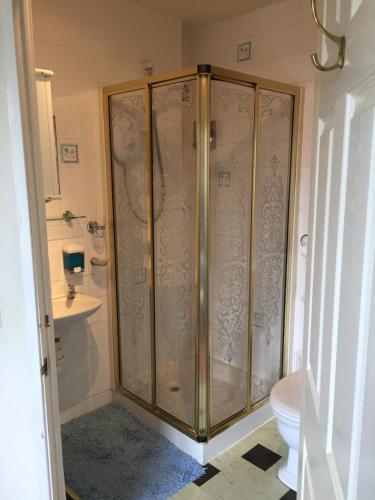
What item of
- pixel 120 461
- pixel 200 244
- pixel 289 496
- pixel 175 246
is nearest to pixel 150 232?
pixel 175 246

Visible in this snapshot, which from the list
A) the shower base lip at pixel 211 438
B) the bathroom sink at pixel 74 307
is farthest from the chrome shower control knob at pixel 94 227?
the shower base lip at pixel 211 438

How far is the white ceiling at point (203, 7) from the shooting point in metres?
2.48

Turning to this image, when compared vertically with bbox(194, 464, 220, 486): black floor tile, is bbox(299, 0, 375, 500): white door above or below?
above

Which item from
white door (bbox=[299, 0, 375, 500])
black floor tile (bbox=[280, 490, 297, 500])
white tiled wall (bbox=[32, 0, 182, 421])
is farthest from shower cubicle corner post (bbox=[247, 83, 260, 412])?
white door (bbox=[299, 0, 375, 500])

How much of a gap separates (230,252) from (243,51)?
135cm

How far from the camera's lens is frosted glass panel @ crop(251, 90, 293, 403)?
7.98 ft

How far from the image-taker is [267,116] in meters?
2.38

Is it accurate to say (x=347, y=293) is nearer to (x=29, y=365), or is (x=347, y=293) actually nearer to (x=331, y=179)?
(x=331, y=179)

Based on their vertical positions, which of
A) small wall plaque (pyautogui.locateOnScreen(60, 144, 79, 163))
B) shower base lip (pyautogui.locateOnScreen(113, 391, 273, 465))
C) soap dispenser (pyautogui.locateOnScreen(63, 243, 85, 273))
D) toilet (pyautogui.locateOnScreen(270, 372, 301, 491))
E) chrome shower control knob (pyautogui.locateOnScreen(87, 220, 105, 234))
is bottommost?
shower base lip (pyautogui.locateOnScreen(113, 391, 273, 465))

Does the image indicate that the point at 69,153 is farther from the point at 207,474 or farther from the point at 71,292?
the point at 207,474

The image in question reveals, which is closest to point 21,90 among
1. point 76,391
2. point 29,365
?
point 29,365

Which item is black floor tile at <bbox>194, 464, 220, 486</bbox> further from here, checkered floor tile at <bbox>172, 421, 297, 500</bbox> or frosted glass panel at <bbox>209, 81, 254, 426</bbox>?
frosted glass panel at <bbox>209, 81, 254, 426</bbox>

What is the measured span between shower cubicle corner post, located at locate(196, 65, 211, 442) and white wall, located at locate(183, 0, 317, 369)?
2.57ft

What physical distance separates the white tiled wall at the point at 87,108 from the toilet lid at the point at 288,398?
1.20 m
